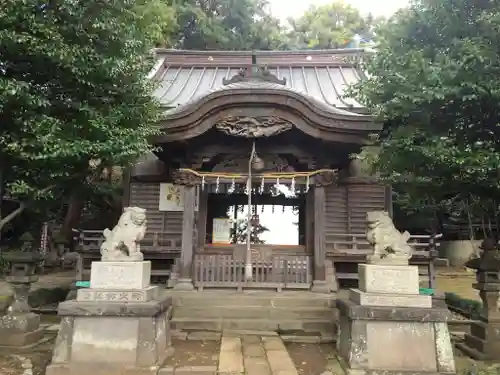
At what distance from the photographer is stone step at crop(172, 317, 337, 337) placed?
Answer: 854cm

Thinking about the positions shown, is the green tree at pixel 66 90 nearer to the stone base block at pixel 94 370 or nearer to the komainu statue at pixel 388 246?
the stone base block at pixel 94 370

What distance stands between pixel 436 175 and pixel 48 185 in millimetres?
6162

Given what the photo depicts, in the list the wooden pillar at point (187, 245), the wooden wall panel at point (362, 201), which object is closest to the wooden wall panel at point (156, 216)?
the wooden pillar at point (187, 245)

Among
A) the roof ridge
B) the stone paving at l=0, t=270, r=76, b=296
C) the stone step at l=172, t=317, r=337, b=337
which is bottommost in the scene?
the stone step at l=172, t=317, r=337, b=337

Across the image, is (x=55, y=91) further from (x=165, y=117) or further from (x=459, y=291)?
(x=459, y=291)

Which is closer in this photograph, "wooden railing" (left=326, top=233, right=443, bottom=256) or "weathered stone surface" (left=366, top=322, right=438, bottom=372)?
"weathered stone surface" (left=366, top=322, right=438, bottom=372)

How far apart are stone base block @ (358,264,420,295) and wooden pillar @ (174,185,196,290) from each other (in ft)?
16.8

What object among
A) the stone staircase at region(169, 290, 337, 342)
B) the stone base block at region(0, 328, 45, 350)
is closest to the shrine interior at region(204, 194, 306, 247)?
the stone staircase at region(169, 290, 337, 342)

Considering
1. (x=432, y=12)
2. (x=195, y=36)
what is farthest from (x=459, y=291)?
(x=195, y=36)

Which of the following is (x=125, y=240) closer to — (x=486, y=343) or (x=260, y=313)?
(x=260, y=313)

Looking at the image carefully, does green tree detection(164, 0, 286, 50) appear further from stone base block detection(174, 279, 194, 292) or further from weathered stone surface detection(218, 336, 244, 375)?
weathered stone surface detection(218, 336, 244, 375)

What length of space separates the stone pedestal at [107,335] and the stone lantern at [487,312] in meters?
5.04

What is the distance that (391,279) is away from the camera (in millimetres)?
6098

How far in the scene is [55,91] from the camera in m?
6.48
